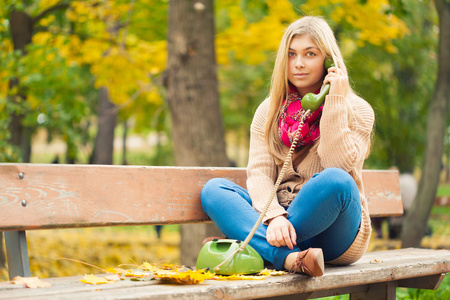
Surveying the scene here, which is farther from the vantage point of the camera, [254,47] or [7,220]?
[254,47]

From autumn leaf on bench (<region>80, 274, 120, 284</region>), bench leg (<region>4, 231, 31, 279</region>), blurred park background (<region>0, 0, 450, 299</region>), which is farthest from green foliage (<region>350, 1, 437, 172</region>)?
autumn leaf on bench (<region>80, 274, 120, 284</region>)

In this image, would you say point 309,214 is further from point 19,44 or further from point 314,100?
point 19,44

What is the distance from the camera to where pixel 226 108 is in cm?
1925

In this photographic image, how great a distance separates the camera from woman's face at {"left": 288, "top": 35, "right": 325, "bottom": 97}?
110 inches

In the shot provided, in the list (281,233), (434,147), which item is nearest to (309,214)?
(281,233)

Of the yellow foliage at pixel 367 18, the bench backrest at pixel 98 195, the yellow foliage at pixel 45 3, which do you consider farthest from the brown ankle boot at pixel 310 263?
the yellow foliage at pixel 45 3

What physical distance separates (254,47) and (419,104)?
20.3 ft

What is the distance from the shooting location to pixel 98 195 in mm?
2639

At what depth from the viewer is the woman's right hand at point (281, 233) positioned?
2416mm

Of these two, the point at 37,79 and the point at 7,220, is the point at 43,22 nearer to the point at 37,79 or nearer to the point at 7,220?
the point at 37,79

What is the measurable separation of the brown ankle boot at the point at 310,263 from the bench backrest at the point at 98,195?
87cm

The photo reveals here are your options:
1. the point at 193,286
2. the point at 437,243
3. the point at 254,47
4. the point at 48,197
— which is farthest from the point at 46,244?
the point at 193,286

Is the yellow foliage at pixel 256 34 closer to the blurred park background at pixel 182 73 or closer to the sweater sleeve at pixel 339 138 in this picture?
the blurred park background at pixel 182 73

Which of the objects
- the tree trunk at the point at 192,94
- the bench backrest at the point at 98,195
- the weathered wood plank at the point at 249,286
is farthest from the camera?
the tree trunk at the point at 192,94
